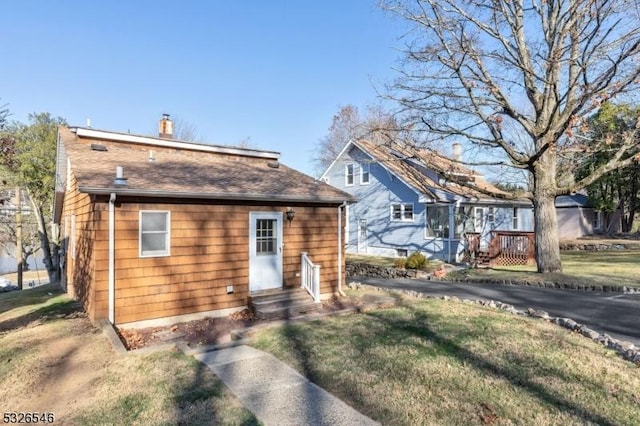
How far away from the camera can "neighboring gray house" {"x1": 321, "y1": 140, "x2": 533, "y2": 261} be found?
60.2 ft

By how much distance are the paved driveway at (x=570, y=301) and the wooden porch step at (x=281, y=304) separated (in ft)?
13.8

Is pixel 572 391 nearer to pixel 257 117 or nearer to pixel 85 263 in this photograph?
pixel 85 263

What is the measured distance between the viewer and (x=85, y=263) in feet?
26.4

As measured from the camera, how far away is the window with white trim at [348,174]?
2378 centimetres

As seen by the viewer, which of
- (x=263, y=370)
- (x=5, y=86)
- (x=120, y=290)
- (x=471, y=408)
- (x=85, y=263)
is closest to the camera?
(x=471, y=408)

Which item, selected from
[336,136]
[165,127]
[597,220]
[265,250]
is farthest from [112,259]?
[597,220]

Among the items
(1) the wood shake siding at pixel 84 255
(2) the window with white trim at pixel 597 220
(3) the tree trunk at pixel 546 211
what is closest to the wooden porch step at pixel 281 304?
(1) the wood shake siding at pixel 84 255

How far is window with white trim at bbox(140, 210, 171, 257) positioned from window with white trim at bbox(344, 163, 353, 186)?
1702cm

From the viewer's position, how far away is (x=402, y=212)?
67.8 feet

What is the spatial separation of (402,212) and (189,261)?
14.7 meters

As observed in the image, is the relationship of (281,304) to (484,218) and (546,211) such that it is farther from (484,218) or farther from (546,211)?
(484,218)

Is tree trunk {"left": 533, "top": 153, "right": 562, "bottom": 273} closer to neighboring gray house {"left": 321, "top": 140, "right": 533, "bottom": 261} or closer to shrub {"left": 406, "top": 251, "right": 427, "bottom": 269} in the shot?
neighboring gray house {"left": 321, "top": 140, "right": 533, "bottom": 261}

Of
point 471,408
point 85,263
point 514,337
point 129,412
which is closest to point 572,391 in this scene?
point 471,408

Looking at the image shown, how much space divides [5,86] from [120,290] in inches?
299
